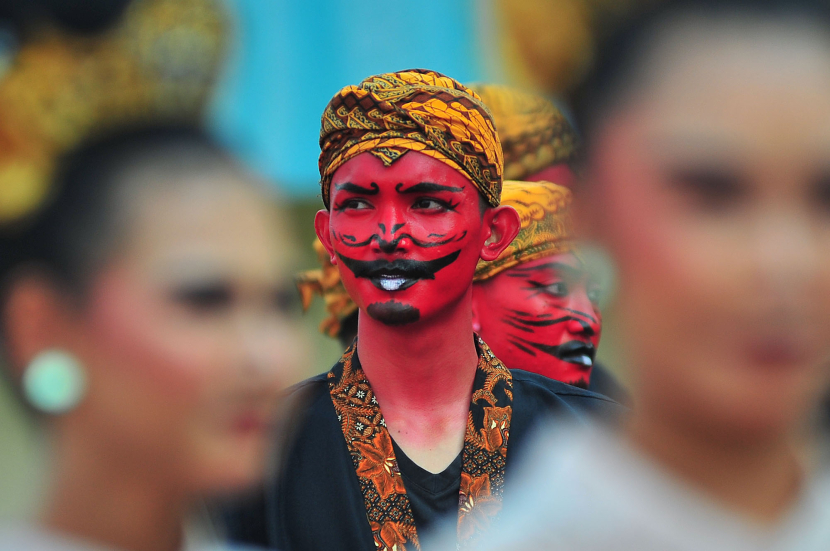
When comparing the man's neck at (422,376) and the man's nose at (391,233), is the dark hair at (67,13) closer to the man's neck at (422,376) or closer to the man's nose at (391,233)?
the man's nose at (391,233)

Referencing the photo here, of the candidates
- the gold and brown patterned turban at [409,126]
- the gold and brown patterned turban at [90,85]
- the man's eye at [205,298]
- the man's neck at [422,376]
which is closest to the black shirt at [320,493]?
the man's neck at [422,376]

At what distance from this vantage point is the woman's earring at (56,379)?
3.89 ft

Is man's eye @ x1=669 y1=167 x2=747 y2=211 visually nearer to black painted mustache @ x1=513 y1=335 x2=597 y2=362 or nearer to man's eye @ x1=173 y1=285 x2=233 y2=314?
man's eye @ x1=173 y1=285 x2=233 y2=314

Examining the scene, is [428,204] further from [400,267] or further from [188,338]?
[188,338]

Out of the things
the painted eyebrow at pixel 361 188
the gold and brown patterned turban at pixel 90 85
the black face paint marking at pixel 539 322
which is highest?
the gold and brown patterned turban at pixel 90 85

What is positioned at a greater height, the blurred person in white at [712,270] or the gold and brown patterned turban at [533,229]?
the blurred person in white at [712,270]

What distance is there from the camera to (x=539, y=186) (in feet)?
9.86

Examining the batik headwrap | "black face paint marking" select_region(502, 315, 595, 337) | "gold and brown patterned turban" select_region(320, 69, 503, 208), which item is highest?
"gold and brown patterned turban" select_region(320, 69, 503, 208)

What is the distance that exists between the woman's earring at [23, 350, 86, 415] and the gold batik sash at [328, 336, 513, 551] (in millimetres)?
1042

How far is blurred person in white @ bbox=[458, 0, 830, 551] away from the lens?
1.09 meters

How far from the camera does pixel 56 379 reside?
119cm

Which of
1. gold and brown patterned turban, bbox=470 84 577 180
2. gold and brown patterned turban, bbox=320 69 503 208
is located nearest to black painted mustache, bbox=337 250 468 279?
gold and brown patterned turban, bbox=320 69 503 208

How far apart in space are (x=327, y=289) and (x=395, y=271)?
3.13ft

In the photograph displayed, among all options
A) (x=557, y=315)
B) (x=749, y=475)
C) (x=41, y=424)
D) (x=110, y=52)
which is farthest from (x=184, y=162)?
(x=557, y=315)
